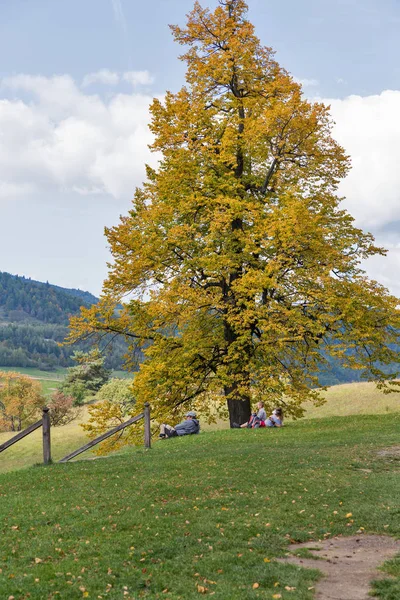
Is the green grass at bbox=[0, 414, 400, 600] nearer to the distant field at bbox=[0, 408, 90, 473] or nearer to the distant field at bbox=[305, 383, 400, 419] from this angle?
the distant field at bbox=[305, 383, 400, 419]

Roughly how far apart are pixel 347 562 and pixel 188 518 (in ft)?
11.5

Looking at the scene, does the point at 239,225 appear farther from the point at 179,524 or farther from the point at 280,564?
the point at 280,564

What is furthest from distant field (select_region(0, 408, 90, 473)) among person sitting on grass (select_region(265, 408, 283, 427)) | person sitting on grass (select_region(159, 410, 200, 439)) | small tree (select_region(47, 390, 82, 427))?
person sitting on grass (select_region(265, 408, 283, 427))

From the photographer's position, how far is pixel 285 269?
82.1 feet

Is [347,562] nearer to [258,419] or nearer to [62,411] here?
[258,419]

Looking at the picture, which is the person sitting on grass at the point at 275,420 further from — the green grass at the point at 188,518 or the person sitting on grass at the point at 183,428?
the green grass at the point at 188,518

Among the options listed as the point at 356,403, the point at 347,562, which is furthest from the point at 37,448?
the point at 347,562

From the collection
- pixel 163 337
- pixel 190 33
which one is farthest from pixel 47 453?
pixel 190 33

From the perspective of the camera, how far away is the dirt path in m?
7.48

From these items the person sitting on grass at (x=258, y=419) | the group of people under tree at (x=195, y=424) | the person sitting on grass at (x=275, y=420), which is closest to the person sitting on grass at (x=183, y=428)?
the group of people under tree at (x=195, y=424)

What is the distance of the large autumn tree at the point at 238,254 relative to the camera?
80.0 ft

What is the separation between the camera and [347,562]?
340 inches

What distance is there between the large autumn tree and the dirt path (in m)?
13.9

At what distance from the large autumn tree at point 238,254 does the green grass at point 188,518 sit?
6.18 meters
